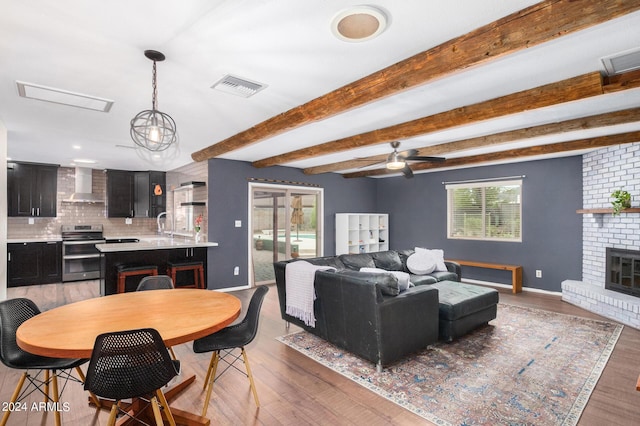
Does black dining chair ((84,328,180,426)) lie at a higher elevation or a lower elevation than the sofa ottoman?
higher

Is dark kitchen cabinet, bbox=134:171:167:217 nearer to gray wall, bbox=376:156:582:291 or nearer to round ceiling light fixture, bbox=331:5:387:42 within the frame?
gray wall, bbox=376:156:582:291

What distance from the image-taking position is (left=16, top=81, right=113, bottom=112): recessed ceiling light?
288 centimetres

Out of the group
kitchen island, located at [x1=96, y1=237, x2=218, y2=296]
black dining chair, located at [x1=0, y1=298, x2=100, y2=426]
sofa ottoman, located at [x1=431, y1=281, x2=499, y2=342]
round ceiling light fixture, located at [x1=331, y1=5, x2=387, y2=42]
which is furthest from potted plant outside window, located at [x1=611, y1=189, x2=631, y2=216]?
black dining chair, located at [x1=0, y1=298, x2=100, y2=426]

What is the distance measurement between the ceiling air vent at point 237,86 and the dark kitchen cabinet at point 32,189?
6.32 metres

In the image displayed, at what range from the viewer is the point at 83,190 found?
7.23 meters

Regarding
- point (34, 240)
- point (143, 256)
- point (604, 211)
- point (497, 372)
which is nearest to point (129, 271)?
point (143, 256)

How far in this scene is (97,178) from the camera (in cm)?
753

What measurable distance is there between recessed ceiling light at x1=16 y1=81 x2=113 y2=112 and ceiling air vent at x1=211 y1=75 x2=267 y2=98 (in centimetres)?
129

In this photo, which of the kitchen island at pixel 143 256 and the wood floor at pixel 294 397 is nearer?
the wood floor at pixel 294 397

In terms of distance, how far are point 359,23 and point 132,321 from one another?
2.29 meters

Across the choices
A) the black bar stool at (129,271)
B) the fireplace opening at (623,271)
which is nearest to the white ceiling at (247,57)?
the black bar stool at (129,271)

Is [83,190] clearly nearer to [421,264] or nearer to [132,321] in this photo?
[132,321]

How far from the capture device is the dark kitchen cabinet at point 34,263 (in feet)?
20.2

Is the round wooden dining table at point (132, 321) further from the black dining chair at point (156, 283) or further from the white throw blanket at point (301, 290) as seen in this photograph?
the white throw blanket at point (301, 290)
